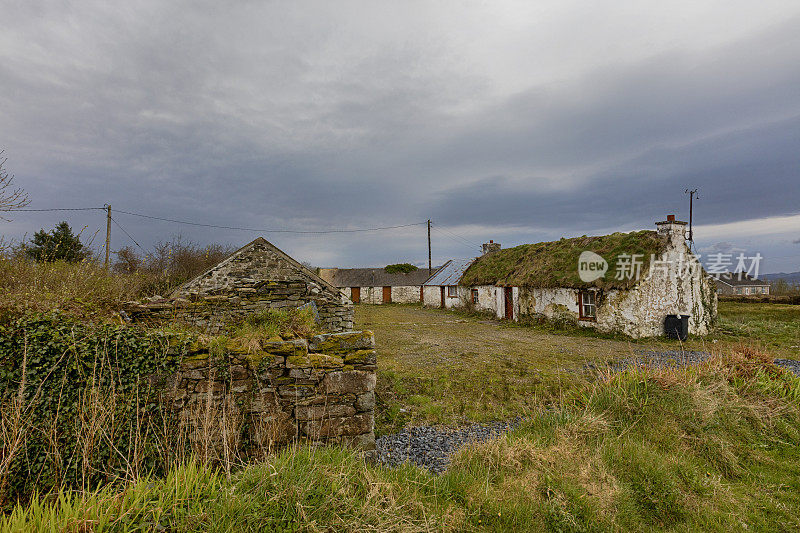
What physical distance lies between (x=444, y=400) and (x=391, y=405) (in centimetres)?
118

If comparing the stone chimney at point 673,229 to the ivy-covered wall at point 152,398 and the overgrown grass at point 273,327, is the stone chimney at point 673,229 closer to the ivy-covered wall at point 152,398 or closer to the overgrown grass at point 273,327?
the overgrown grass at point 273,327

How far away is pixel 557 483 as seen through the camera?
4160 millimetres

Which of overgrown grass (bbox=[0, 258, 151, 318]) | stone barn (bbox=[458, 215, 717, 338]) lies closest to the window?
stone barn (bbox=[458, 215, 717, 338])

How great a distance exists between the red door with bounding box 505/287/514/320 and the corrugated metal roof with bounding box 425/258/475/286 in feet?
26.0

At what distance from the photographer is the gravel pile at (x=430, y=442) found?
5203 mm

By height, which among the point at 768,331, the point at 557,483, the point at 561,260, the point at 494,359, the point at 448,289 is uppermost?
the point at 561,260

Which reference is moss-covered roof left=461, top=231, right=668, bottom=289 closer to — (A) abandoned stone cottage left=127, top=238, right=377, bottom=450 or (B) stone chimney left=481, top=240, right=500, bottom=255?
(B) stone chimney left=481, top=240, right=500, bottom=255

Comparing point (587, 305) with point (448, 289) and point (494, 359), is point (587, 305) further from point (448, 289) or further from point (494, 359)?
point (448, 289)

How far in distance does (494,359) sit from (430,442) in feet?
21.2

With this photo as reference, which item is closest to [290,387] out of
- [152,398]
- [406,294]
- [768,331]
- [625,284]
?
[152,398]

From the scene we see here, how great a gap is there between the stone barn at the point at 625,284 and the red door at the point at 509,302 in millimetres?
1177

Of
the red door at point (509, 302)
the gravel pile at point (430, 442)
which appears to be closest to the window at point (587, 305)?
the red door at point (509, 302)

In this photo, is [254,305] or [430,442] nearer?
[430,442]

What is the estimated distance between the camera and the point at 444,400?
25.6 feet
